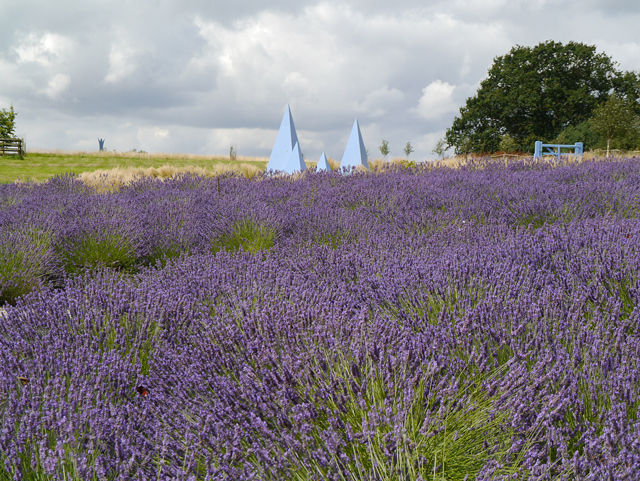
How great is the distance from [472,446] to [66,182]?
25.5ft

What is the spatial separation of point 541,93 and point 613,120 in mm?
5028

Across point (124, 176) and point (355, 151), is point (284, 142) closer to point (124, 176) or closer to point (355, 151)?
point (355, 151)

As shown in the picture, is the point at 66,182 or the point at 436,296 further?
the point at 66,182

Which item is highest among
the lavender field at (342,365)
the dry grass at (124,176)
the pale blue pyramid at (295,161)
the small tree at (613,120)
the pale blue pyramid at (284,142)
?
the small tree at (613,120)

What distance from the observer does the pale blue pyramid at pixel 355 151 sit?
1186 centimetres

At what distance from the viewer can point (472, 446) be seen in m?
1.25

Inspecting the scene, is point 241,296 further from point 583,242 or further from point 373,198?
point 373,198

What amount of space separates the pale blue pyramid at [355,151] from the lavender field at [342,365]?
8450 mm

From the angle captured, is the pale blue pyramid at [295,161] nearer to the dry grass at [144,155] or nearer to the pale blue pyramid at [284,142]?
the pale blue pyramid at [284,142]

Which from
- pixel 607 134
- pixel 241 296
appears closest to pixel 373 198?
pixel 241 296

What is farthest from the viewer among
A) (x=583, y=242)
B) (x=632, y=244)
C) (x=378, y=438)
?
(x=583, y=242)

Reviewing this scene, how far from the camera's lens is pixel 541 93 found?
2658 centimetres

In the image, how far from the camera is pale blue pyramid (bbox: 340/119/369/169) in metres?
11.9

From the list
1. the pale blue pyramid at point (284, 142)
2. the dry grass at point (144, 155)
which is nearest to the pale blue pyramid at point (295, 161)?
the pale blue pyramid at point (284, 142)
